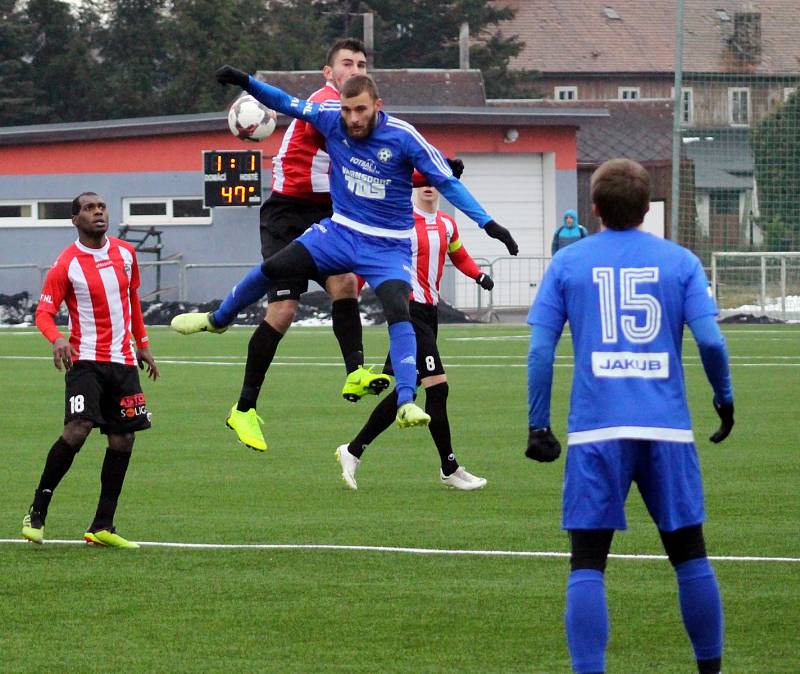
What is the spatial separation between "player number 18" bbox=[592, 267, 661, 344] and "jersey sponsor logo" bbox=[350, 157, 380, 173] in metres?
4.13

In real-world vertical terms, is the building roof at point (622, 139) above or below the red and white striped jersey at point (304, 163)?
above

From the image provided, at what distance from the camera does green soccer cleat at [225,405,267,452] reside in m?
10.1

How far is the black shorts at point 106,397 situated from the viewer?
964 centimetres

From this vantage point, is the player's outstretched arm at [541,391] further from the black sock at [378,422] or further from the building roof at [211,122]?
the building roof at [211,122]

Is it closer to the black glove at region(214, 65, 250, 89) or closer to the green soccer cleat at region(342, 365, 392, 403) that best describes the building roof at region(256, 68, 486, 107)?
the green soccer cleat at region(342, 365, 392, 403)

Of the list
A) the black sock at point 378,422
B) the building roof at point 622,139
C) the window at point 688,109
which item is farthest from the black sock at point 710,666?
the building roof at point 622,139

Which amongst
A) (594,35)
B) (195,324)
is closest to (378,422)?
(195,324)

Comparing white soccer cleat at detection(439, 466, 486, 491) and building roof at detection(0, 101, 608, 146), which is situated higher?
building roof at detection(0, 101, 608, 146)

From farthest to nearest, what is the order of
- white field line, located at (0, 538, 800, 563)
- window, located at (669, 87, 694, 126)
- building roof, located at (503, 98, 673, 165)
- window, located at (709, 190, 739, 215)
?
building roof, located at (503, 98, 673, 165)
window, located at (709, 190, 739, 215)
window, located at (669, 87, 694, 126)
white field line, located at (0, 538, 800, 563)

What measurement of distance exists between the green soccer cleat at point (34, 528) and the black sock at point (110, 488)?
0.28 meters

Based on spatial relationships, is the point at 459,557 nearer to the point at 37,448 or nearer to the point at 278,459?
the point at 278,459

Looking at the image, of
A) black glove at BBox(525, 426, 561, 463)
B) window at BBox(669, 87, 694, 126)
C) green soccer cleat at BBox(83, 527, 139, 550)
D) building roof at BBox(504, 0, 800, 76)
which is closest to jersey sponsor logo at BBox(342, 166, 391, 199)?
green soccer cleat at BBox(83, 527, 139, 550)

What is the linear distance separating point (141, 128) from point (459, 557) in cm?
3506

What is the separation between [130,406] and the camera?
977 cm
